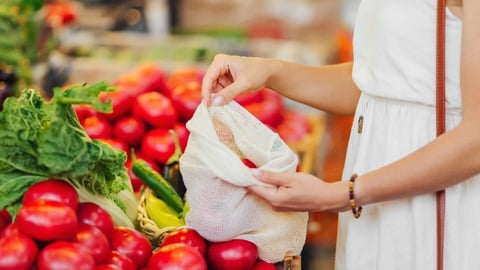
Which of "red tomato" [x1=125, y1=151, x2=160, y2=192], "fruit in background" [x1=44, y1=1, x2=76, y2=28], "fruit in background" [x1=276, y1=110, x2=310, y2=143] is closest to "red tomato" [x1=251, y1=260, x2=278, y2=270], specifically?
"red tomato" [x1=125, y1=151, x2=160, y2=192]

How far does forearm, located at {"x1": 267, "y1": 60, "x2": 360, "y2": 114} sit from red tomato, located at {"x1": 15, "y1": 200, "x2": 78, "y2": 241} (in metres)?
0.71

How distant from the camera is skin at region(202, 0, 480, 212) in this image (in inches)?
55.7

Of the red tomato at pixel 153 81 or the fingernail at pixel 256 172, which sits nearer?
the fingernail at pixel 256 172

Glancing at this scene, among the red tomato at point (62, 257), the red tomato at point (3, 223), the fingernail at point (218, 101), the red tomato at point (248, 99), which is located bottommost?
the red tomato at point (62, 257)

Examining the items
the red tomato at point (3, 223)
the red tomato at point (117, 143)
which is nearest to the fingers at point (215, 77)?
the red tomato at point (3, 223)

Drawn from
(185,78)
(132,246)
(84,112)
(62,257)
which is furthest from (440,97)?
(185,78)

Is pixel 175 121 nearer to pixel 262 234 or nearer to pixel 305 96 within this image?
pixel 305 96

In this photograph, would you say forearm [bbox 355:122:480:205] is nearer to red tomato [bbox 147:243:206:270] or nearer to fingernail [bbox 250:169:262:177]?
fingernail [bbox 250:169:262:177]

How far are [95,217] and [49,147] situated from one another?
16 cm

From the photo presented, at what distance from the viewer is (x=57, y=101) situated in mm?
1440

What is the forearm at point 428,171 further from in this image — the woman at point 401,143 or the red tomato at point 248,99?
the red tomato at point 248,99

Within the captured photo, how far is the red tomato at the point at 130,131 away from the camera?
2426 millimetres

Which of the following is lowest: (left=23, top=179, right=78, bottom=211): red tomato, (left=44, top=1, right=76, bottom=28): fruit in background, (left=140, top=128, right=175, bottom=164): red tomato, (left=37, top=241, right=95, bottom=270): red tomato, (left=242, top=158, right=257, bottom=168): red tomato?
(left=37, top=241, right=95, bottom=270): red tomato

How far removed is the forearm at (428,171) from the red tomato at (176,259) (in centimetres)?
35
